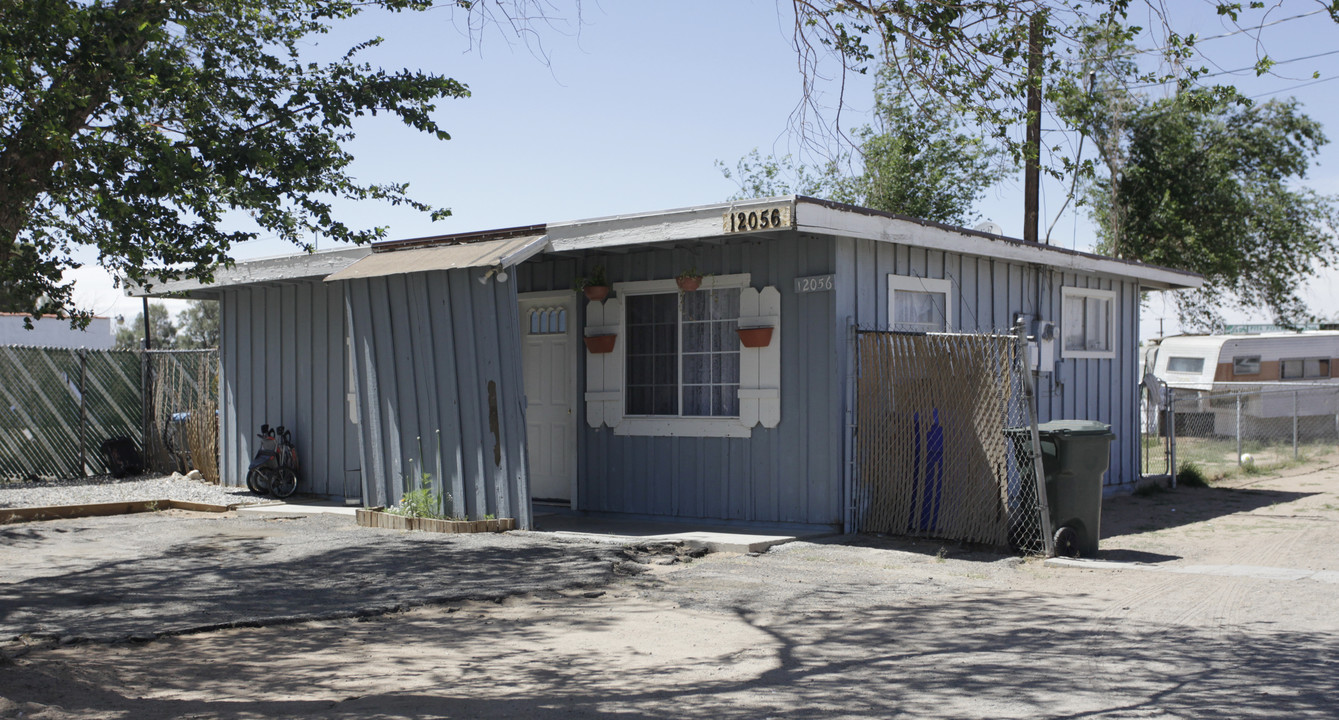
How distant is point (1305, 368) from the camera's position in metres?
24.1

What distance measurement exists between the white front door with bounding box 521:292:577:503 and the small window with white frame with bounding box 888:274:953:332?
3278 mm

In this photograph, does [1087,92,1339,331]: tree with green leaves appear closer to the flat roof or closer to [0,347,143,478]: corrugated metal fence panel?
the flat roof

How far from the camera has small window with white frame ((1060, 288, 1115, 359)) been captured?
12930 mm

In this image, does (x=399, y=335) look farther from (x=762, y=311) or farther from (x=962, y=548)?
(x=962, y=548)

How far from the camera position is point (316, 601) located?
7004mm

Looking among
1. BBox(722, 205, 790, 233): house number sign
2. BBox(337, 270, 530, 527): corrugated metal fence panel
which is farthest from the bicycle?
BBox(722, 205, 790, 233): house number sign

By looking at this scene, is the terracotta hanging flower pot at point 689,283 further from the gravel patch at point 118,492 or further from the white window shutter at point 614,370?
the gravel patch at point 118,492

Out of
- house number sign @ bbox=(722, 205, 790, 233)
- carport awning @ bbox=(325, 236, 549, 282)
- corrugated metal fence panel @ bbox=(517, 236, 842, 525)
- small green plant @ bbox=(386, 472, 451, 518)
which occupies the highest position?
house number sign @ bbox=(722, 205, 790, 233)

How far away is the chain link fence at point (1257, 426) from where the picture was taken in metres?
18.1

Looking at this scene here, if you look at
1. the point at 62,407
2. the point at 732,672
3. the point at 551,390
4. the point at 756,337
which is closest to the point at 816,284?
the point at 756,337

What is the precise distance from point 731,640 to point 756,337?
4.36 m

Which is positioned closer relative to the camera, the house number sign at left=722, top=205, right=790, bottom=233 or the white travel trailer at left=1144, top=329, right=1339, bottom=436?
the house number sign at left=722, top=205, right=790, bottom=233

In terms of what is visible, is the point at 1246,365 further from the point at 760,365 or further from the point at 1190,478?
the point at 760,365

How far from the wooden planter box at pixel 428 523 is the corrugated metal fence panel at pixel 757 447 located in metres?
1.60
